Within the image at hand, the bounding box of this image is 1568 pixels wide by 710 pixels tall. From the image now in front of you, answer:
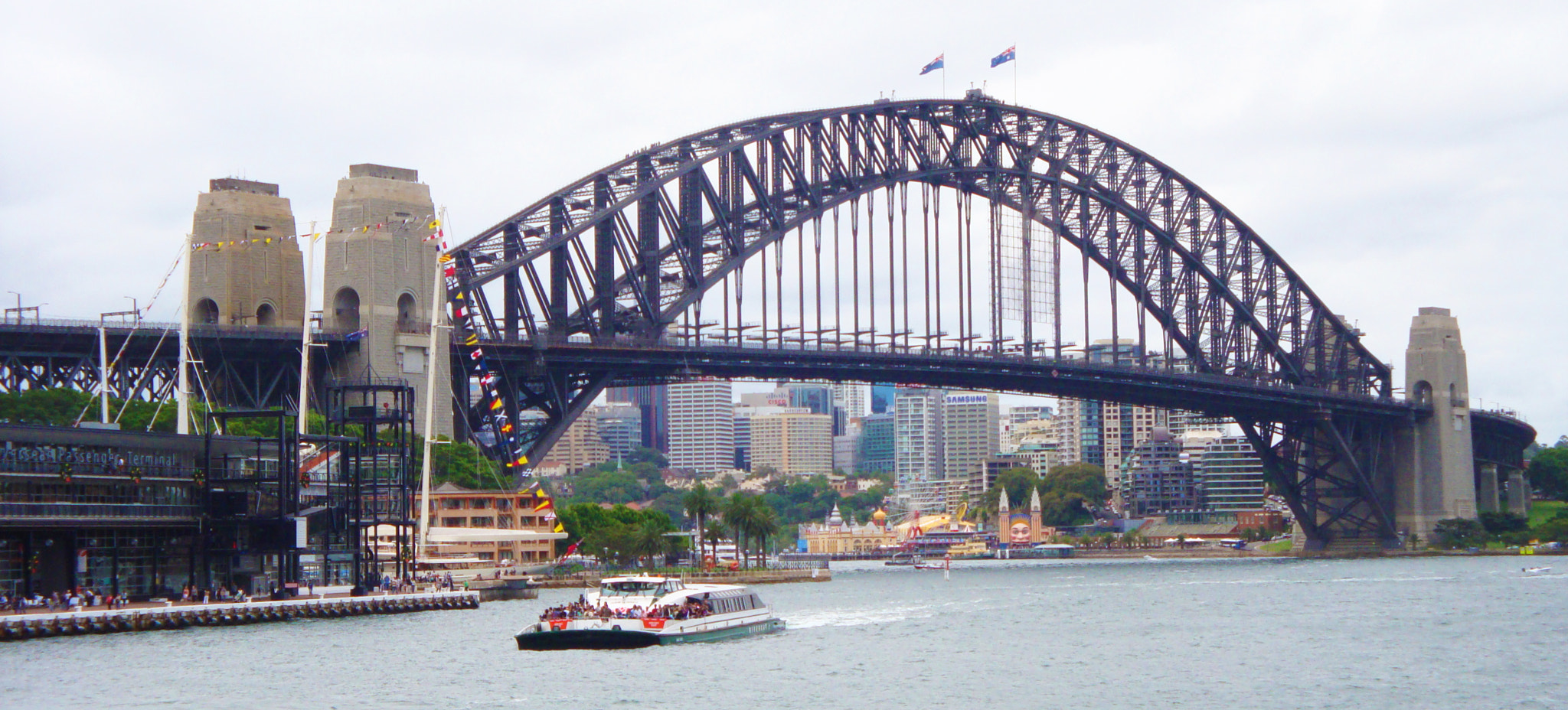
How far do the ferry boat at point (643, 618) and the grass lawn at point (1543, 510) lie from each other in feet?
407

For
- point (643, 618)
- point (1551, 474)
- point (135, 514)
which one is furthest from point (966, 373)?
point (1551, 474)

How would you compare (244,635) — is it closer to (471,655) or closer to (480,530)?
(471,655)

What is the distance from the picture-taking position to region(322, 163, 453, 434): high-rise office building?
336 ft

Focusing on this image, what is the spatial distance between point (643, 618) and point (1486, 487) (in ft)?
413

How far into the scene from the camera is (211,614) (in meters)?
70.1

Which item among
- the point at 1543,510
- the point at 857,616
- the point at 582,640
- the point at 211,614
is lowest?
the point at 857,616

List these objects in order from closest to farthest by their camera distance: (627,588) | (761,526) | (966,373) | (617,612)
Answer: (617,612), (627,588), (761,526), (966,373)

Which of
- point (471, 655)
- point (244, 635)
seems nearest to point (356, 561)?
point (244, 635)

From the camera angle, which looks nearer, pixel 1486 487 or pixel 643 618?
pixel 643 618

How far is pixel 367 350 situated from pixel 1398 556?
80.6 m

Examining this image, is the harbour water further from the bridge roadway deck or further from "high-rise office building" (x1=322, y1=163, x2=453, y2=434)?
the bridge roadway deck

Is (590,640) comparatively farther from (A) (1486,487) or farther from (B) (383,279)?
(A) (1486,487)

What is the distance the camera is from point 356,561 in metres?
79.4

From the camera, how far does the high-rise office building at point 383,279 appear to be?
336 feet
